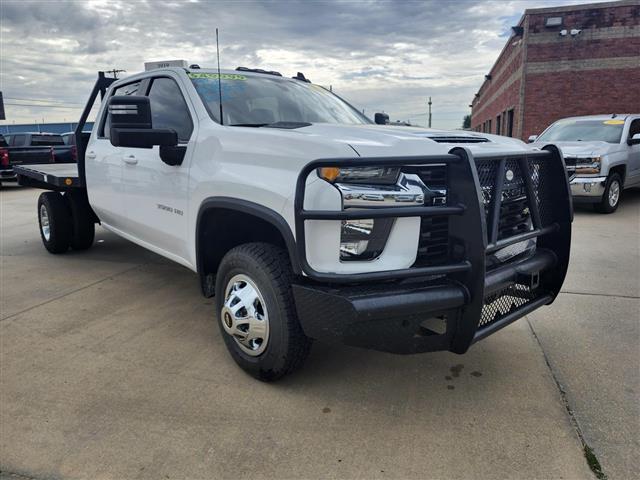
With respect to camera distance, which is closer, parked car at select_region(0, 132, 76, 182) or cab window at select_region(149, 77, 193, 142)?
cab window at select_region(149, 77, 193, 142)

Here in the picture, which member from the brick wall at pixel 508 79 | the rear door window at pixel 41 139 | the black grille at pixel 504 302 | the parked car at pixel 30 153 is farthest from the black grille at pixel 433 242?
the brick wall at pixel 508 79

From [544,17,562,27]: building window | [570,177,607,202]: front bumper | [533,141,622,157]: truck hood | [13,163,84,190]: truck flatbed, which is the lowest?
[570,177,607,202]: front bumper

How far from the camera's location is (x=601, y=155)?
29.8ft

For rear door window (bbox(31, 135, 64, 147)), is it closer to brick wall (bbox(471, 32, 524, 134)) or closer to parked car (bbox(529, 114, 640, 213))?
parked car (bbox(529, 114, 640, 213))

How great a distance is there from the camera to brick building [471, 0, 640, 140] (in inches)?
690

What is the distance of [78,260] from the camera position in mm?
6355

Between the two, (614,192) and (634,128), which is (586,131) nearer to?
(634,128)

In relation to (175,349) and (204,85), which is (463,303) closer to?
(175,349)

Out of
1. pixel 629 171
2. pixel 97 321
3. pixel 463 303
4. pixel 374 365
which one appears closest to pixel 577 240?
pixel 629 171

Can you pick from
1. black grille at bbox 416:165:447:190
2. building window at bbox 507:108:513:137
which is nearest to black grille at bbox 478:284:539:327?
black grille at bbox 416:165:447:190

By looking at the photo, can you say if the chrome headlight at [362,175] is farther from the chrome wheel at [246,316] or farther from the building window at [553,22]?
the building window at [553,22]

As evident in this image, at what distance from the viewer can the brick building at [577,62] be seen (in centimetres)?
1752

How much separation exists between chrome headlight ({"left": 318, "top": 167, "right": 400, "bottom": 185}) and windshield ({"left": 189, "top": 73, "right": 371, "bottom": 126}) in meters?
1.17

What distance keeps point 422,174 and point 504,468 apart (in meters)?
1.43
